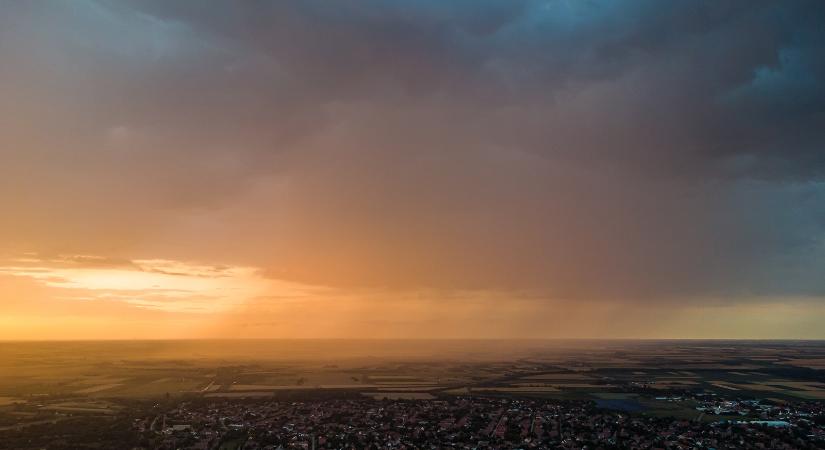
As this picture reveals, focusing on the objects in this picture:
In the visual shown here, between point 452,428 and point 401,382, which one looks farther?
point 401,382

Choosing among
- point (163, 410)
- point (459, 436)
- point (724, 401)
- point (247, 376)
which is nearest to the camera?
point (459, 436)

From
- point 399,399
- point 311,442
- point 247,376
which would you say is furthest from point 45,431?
point 247,376

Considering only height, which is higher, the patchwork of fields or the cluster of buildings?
the cluster of buildings

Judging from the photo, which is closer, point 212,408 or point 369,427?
point 369,427

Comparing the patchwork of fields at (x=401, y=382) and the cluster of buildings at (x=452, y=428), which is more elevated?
the cluster of buildings at (x=452, y=428)

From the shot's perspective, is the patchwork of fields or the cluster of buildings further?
the patchwork of fields

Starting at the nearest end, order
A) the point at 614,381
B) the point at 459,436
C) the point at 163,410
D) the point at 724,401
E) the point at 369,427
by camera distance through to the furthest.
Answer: the point at 459,436 → the point at 369,427 → the point at 163,410 → the point at 724,401 → the point at 614,381

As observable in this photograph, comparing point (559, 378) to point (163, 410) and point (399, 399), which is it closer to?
point (399, 399)

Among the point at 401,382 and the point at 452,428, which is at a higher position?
the point at 452,428
